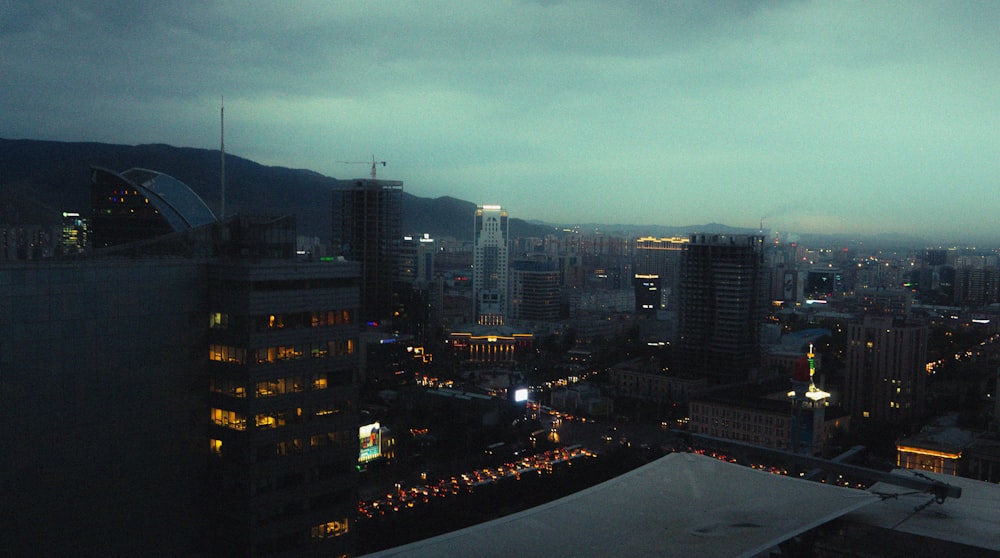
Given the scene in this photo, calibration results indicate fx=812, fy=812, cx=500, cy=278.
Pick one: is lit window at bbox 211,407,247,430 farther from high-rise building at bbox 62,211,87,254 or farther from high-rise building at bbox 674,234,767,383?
high-rise building at bbox 674,234,767,383

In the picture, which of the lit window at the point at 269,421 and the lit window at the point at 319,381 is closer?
the lit window at the point at 269,421

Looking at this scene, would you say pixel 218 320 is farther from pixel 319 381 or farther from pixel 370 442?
pixel 370 442

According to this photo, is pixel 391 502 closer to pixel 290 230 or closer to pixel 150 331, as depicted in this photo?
pixel 290 230

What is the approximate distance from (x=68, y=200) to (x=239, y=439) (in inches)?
1108

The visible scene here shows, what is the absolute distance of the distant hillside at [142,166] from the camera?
26567mm

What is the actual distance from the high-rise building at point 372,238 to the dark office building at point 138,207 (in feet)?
30.2

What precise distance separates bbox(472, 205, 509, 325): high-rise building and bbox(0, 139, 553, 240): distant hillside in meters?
7.95

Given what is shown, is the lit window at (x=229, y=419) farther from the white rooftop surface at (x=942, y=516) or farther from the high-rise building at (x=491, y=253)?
the high-rise building at (x=491, y=253)

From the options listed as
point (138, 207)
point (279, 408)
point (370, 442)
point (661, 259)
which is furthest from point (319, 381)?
point (661, 259)

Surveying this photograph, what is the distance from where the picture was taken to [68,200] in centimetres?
2988

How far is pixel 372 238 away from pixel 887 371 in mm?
16371

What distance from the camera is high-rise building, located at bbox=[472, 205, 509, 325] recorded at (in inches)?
1559

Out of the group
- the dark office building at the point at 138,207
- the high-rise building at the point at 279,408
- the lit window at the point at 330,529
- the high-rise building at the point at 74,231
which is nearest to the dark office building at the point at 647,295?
the high-rise building at the point at 74,231

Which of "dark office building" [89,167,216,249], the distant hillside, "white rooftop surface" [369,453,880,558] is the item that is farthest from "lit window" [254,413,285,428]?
the distant hillside
